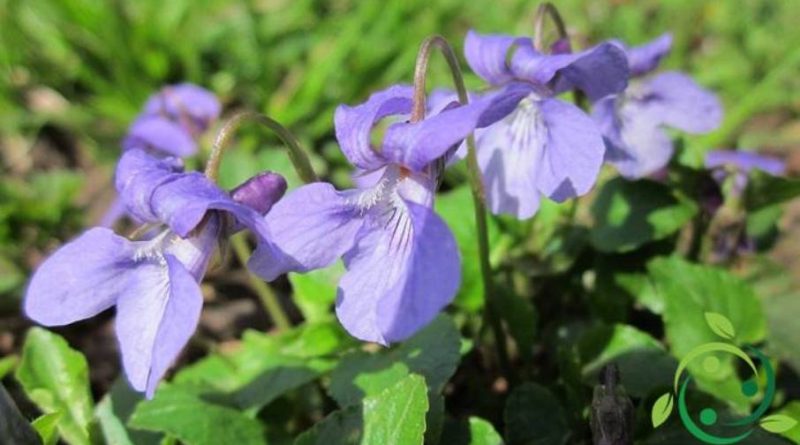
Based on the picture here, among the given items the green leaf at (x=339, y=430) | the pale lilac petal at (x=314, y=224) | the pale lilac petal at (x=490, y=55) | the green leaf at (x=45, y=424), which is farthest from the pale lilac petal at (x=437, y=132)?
the green leaf at (x=45, y=424)

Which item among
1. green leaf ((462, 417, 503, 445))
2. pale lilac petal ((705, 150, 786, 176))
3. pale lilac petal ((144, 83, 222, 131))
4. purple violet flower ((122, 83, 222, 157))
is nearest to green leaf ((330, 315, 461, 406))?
green leaf ((462, 417, 503, 445))

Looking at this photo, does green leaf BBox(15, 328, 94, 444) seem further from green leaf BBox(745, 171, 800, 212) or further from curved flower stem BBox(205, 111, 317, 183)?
green leaf BBox(745, 171, 800, 212)

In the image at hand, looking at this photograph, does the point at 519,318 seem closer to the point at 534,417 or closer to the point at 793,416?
the point at 534,417

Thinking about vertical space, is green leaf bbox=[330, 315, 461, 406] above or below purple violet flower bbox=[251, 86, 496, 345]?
below

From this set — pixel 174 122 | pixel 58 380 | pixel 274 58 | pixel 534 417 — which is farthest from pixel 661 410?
pixel 274 58

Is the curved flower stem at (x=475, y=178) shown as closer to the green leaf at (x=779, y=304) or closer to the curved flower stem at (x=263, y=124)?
Answer: the curved flower stem at (x=263, y=124)

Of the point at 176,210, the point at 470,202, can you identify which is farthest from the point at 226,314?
the point at 176,210
